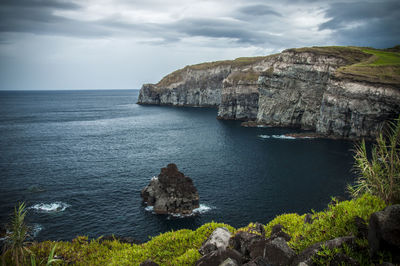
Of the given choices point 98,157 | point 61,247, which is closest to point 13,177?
point 98,157

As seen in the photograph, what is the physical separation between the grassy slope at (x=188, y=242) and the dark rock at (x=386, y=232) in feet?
6.28

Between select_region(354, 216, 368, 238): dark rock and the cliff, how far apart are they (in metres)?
93.6

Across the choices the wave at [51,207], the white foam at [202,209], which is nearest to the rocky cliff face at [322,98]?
the white foam at [202,209]

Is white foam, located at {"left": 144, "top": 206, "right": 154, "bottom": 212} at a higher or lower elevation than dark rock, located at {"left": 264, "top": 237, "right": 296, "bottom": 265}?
lower

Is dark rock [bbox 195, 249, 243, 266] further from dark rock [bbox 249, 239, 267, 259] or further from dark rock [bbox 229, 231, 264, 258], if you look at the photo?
dark rock [bbox 229, 231, 264, 258]

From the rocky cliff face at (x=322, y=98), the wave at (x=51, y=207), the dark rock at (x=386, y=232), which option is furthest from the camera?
the rocky cliff face at (x=322, y=98)

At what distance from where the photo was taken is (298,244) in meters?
12.4

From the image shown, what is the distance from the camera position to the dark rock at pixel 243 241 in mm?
14195

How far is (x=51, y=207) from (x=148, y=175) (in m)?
23.3

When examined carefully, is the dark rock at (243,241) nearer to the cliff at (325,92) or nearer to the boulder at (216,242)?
the boulder at (216,242)

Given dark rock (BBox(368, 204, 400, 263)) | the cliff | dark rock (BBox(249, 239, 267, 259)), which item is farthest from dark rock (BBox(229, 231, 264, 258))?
the cliff

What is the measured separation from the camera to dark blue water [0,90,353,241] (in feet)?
152

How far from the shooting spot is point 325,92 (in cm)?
10512

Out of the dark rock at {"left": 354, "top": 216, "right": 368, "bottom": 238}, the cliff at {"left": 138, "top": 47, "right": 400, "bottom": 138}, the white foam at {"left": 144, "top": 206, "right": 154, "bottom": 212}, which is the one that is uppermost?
the cliff at {"left": 138, "top": 47, "right": 400, "bottom": 138}
